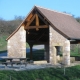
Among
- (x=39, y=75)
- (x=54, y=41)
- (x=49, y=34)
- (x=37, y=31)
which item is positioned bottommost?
(x=39, y=75)

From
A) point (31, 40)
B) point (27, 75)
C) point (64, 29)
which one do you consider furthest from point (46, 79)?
point (31, 40)

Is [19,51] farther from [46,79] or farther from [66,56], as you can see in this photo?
[46,79]

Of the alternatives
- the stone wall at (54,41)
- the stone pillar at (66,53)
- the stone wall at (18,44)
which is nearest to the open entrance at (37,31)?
the stone wall at (18,44)

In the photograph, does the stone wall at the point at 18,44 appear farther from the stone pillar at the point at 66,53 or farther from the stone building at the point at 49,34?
the stone pillar at the point at 66,53

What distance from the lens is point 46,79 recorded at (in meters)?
15.1

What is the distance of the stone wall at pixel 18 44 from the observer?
84.9ft

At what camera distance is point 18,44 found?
85.6 feet

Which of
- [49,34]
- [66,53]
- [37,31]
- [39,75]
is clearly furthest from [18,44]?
[39,75]

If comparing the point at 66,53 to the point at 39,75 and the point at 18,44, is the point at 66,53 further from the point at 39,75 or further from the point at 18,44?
the point at 39,75

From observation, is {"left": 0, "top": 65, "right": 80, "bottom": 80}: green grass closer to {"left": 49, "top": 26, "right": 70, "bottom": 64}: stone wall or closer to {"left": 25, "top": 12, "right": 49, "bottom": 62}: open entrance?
{"left": 49, "top": 26, "right": 70, "bottom": 64}: stone wall

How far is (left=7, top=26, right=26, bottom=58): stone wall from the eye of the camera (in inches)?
1019

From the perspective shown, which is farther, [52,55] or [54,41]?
[54,41]

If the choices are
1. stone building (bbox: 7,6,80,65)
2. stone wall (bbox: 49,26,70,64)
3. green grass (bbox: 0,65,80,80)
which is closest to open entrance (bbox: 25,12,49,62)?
stone building (bbox: 7,6,80,65)

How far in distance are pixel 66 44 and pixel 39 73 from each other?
304 inches
